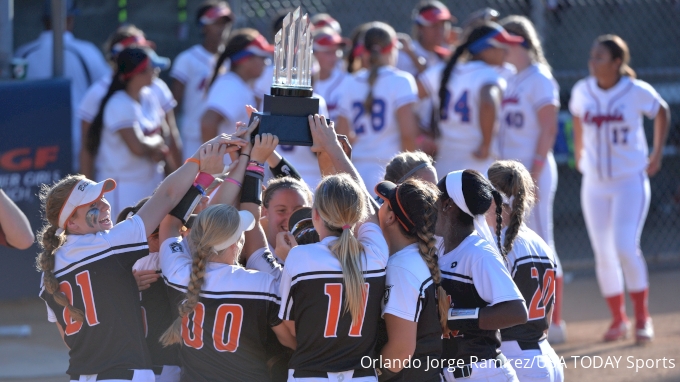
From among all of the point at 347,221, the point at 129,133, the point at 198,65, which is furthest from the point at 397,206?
the point at 198,65

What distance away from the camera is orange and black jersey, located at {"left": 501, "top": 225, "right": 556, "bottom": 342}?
323cm

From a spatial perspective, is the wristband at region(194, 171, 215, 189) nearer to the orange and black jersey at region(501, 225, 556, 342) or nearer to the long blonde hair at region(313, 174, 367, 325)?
the long blonde hair at region(313, 174, 367, 325)

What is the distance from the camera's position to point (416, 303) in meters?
2.80

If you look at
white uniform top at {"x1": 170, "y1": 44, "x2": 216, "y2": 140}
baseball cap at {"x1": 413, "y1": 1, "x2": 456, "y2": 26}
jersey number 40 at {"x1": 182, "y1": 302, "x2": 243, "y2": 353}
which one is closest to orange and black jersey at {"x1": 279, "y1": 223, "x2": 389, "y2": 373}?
jersey number 40 at {"x1": 182, "y1": 302, "x2": 243, "y2": 353}

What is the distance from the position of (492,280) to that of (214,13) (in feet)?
15.5

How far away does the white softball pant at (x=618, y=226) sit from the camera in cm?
571

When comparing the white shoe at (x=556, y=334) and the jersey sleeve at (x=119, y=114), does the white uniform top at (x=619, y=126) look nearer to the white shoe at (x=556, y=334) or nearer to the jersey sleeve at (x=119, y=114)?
the white shoe at (x=556, y=334)

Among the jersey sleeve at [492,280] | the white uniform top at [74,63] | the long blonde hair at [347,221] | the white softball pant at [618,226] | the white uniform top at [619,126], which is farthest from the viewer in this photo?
the white uniform top at [74,63]

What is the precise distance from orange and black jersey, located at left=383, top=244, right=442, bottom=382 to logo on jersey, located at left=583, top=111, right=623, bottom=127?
3403 mm

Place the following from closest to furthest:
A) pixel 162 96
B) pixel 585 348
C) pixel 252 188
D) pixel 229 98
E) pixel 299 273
→ pixel 299 273 → pixel 252 188 → pixel 585 348 → pixel 229 98 → pixel 162 96

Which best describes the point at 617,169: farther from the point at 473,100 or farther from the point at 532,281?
the point at 532,281

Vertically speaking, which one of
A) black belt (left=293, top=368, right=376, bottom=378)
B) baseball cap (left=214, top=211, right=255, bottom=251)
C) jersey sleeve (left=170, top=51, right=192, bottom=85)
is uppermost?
jersey sleeve (left=170, top=51, right=192, bottom=85)

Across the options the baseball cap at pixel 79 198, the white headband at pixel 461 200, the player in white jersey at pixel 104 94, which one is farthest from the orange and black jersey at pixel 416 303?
the player in white jersey at pixel 104 94

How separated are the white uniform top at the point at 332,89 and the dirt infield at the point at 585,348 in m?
2.25
